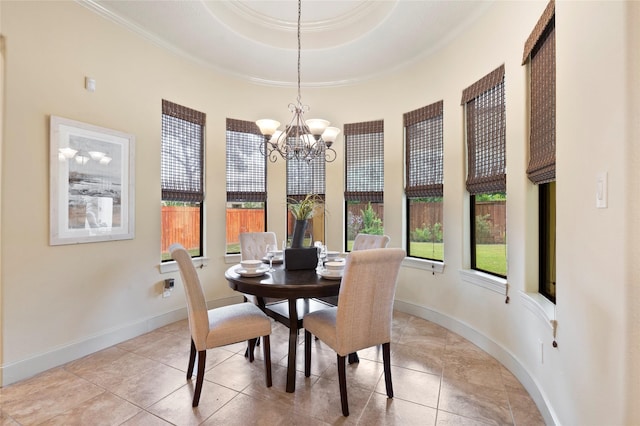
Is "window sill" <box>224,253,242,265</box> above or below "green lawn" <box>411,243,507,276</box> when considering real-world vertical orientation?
below

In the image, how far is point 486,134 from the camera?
9.31 feet

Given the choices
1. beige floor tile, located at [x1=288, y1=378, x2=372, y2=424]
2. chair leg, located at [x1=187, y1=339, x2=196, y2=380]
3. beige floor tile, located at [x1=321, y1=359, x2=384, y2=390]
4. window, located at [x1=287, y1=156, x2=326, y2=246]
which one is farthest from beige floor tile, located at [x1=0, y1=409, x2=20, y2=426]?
window, located at [x1=287, y1=156, x2=326, y2=246]

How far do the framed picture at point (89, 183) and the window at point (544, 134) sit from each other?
144 inches

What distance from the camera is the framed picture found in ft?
8.32

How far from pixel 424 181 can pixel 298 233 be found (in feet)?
6.15

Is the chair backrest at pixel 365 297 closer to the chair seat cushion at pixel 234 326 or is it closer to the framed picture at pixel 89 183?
the chair seat cushion at pixel 234 326

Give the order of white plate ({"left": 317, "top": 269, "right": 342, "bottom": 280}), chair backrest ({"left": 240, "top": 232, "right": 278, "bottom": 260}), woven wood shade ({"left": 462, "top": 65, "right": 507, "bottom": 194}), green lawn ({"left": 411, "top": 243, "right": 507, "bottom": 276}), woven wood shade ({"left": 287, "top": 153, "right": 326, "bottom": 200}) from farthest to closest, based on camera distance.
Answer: woven wood shade ({"left": 287, "top": 153, "right": 326, "bottom": 200}) < chair backrest ({"left": 240, "top": 232, "right": 278, "bottom": 260}) < green lawn ({"left": 411, "top": 243, "right": 507, "bottom": 276}) < woven wood shade ({"left": 462, "top": 65, "right": 507, "bottom": 194}) < white plate ({"left": 317, "top": 269, "right": 342, "bottom": 280})

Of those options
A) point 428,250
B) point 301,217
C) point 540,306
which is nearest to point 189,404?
point 301,217

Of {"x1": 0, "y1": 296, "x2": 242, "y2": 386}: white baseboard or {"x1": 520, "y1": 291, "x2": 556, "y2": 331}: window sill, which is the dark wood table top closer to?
{"x1": 520, "y1": 291, "x2": 556, "y2": 331}: window sill

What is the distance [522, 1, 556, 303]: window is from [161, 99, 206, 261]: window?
355cm

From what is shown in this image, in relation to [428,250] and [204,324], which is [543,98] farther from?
[204,324]

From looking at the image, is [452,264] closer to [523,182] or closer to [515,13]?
[523,182]

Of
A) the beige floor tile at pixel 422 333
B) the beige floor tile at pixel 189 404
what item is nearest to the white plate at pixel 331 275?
the beige floor tile at pixel 189 404

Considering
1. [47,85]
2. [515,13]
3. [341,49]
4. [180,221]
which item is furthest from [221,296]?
[515,13]
